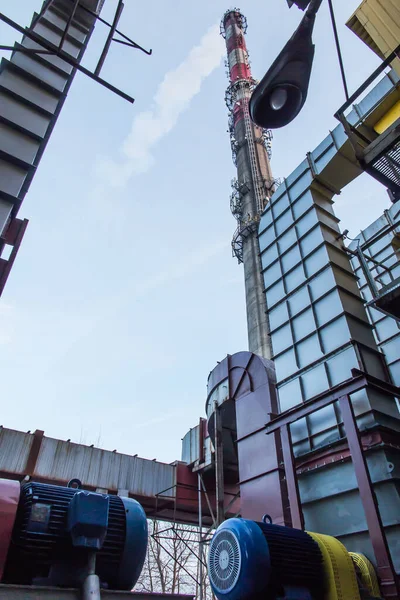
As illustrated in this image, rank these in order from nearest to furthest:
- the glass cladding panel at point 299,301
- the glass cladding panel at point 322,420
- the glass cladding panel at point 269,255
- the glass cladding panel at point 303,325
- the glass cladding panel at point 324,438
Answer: the glass cladding panel at point 324,438 → the glass cladding panel at point 322,420 → the glass cladding panel at point 303,325 → the glass cladding panel at point 299,301 → the glass cladding panel at point 269,255

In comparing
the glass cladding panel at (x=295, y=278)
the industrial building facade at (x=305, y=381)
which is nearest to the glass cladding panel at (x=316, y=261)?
the industrial building facade at (x=305, y=381)

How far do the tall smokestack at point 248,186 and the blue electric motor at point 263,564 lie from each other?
15775 mm

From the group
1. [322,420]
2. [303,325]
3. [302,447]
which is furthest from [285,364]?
[302,447]

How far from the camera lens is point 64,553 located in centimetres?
367

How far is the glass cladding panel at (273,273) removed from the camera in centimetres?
1182

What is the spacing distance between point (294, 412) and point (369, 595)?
3307mm

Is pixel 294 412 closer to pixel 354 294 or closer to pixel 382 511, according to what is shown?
pixel 382 511

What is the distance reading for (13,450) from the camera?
13922mm

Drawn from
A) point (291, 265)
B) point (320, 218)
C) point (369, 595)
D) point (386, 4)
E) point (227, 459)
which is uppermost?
point (386, 4)

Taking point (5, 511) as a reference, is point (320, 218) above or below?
above

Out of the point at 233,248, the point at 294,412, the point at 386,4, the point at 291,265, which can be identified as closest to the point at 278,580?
the point at 294,412

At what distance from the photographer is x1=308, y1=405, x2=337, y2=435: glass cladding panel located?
8.41 meters

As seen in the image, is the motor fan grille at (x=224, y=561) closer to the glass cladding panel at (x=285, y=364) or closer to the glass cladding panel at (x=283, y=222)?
the glass cladding panel at (x=285, y=364)

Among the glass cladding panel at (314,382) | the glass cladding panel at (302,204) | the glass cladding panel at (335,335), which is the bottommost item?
the glass cladding panel at (314,382)
